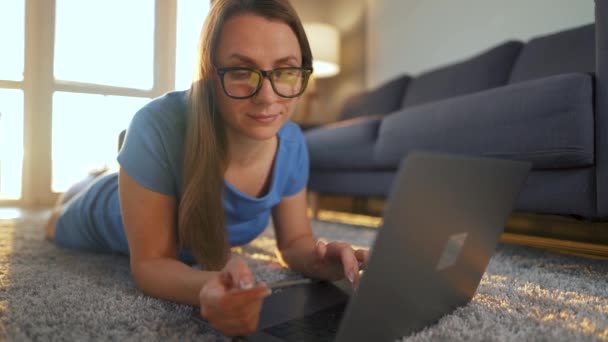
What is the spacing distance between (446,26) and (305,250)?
6.33 ft

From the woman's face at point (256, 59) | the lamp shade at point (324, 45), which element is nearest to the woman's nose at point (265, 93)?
the woman's face at point (256, 59)

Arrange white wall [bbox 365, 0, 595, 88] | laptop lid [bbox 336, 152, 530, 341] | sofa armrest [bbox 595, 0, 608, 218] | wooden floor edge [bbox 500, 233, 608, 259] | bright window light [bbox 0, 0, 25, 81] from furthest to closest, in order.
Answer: white wall [bbox 365, 0, 595, 88] < wooden floor edge [bbox 500, 233, 608, 259] < sofa armrest [bbox 595, 0, 608, 218] < bright window light [bbox 0, 0, 25, 81] < laptop lid [bbox 336, 152, 530, 341]

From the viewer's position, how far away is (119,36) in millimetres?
653

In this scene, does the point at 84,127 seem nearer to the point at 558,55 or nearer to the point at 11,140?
the point at 11,140

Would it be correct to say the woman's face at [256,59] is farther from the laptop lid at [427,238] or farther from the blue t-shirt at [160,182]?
the laptop lid at [427,238]

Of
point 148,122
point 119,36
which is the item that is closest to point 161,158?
point 148,122

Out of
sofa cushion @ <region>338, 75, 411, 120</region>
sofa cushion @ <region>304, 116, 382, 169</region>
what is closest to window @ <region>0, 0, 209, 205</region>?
sofa cushion @ <region>304, 116, 382, 169</region>

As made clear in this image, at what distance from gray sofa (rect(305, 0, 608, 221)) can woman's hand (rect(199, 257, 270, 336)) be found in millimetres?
278

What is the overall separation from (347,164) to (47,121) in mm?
1280

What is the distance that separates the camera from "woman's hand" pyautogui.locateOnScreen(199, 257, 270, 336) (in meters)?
0.43

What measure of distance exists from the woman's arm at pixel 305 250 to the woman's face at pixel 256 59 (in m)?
0.21

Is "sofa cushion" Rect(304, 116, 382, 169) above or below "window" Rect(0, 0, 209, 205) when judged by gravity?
below

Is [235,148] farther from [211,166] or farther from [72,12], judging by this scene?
[72,12]

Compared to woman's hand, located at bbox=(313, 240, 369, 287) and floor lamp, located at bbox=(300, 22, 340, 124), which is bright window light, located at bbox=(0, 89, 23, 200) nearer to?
woman's hand, located at bbox=(313, 240, 369, 287)
